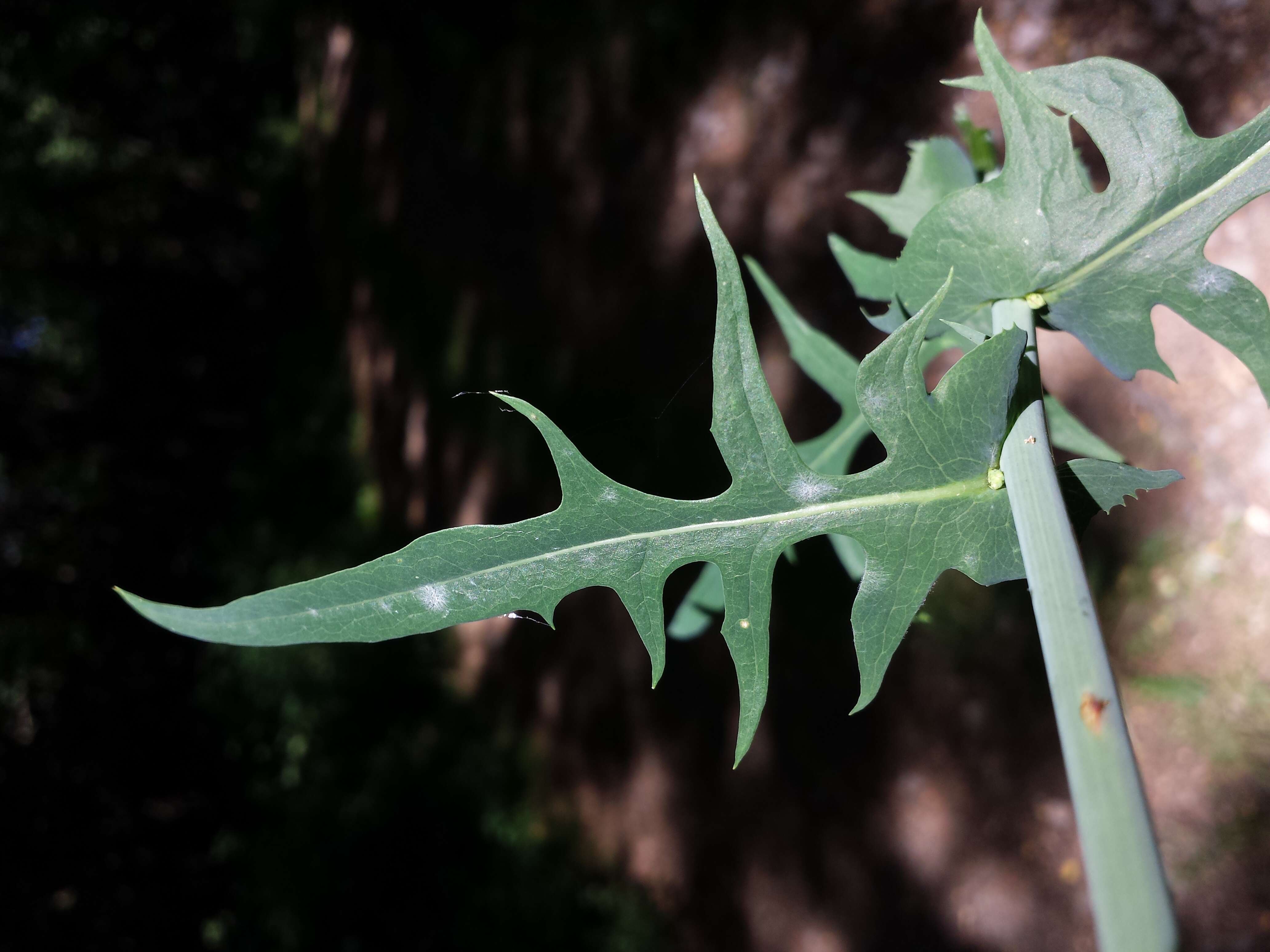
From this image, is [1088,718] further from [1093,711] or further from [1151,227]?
[1151,227]

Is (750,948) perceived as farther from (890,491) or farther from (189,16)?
(189,16)

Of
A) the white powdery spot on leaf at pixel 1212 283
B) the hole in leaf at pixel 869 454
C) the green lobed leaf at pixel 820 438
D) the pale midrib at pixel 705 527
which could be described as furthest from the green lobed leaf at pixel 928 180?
the hole in leaf at pixel 869 454

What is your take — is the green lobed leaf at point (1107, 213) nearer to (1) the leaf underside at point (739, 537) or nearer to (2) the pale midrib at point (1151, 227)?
(2) the pale midrib at point (1151, 227)

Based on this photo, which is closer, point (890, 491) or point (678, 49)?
point (890, 491)

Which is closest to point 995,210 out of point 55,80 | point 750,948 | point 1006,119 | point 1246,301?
point 1006,119

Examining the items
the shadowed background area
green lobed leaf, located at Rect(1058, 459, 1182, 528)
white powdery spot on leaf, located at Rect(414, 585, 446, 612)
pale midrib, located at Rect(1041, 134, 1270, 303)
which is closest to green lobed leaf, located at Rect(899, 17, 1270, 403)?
pale midrib, located at Rect(1041, 134, 1270, 303)

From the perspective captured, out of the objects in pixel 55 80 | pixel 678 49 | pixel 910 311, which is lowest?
pixel 910 311

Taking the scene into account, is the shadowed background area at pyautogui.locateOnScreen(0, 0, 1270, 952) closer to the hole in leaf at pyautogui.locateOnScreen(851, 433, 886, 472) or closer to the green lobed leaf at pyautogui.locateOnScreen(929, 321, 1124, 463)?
the hole in leaf at pyautogui.locateOnScreen(851, 433, 886, 472)
